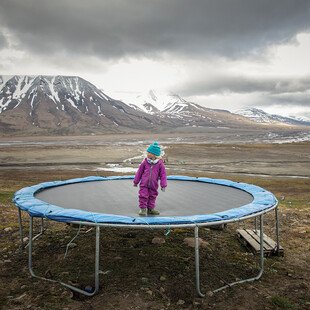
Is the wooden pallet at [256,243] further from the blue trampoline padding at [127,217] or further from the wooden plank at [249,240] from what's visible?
the blue trampoline padding at [127,217]

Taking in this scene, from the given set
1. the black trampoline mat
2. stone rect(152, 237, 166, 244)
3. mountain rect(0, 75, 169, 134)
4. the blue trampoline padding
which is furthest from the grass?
mountain rect(0, 75, 169, 134)

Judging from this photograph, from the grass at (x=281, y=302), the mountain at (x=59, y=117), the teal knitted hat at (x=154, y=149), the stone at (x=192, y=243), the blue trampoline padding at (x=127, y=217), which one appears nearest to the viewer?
the grass at (x=281, y=302)

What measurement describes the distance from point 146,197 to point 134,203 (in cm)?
91

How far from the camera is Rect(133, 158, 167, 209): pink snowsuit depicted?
5391 mm

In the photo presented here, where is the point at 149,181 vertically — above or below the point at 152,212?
above

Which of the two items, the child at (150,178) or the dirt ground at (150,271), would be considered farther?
the child at (150,178)

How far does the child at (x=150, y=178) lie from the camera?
17.6 ft

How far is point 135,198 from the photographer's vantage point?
6.68 m

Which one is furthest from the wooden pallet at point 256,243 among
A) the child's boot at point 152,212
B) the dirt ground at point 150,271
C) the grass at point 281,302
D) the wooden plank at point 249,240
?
the child's boot at point 152,212

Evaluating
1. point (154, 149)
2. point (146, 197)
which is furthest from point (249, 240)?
point (154, 149)

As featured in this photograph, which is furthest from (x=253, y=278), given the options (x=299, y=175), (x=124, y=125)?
(x=124, y=125)

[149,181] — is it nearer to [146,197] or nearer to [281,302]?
[146,197]

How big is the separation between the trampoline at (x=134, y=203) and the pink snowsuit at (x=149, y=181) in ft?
0.87

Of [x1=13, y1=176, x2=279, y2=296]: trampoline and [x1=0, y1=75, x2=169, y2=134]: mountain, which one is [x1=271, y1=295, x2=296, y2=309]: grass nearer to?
[x1=13, y1=176, x2=279, y2=296]: trampoline
